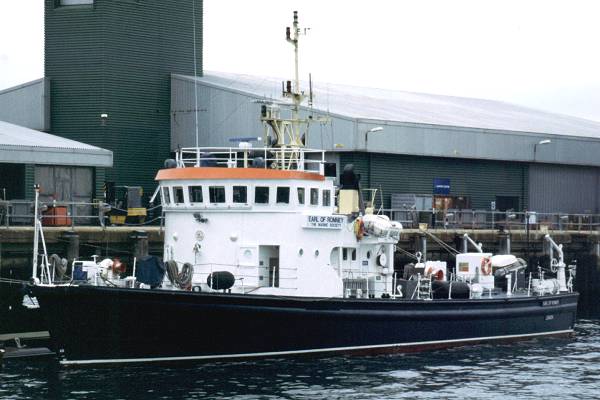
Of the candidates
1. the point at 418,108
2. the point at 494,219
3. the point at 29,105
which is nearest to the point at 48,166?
the point at 29,105

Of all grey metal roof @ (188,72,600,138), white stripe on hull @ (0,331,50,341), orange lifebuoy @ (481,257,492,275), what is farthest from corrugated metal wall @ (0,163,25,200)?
orange lifebuoy @ (481,257,492,275)

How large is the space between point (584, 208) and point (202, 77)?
20892 millimetres

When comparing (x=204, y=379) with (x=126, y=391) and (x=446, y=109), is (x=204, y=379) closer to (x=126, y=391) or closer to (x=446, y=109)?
(x=126, y=391)

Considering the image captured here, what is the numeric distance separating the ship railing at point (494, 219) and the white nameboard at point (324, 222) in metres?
15.5

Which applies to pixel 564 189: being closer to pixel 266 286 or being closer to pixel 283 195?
pixel 283 195

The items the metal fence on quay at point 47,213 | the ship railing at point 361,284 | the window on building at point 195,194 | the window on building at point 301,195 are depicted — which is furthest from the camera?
the metal fence on quay at point 47,213

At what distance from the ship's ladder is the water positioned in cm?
203

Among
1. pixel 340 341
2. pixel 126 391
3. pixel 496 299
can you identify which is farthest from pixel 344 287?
pixel 126 391

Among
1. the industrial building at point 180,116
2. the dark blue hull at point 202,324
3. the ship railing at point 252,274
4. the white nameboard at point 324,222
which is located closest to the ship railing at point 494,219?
the industrial building at point 180,116

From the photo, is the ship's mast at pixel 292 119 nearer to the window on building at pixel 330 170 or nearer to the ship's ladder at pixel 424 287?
the window on building at pixel 330 170

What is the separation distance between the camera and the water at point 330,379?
30.2 m

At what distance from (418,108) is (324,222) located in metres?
30.2

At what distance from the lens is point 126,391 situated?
30094 mm

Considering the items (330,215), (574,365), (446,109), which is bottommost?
(574,365)
